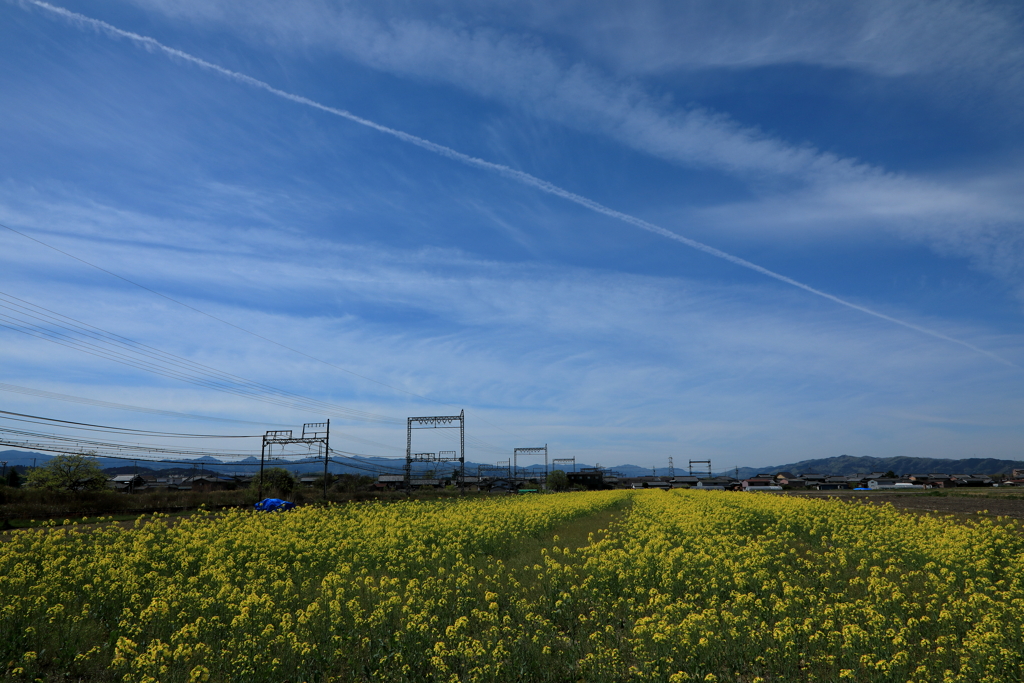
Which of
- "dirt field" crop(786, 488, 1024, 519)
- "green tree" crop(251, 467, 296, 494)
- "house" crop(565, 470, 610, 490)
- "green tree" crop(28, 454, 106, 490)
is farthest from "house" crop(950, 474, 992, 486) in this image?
"green tree" crop(28, 454, 106, 490)

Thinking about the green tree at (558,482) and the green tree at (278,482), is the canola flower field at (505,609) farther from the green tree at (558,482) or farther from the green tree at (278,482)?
the green tree at (558,482)

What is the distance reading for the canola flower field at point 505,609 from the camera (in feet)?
23.5

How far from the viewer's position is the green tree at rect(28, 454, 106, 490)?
232 ft

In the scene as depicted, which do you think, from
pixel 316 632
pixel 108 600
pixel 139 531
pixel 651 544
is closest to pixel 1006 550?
pixel 651 544

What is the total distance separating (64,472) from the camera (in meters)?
73.8

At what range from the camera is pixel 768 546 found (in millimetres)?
14773

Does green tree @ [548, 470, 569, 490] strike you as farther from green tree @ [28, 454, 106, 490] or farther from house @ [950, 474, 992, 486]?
house @ [950, 474, 992, 486]

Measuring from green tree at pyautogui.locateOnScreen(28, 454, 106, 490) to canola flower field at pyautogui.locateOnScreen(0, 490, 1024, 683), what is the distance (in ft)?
235

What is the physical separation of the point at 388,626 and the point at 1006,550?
15110 mm

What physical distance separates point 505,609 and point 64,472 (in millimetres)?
88980

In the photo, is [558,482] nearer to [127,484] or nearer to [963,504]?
[963,504]

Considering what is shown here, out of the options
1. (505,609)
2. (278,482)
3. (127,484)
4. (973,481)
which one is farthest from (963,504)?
(973,481)

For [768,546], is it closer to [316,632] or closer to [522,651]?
[522,651]

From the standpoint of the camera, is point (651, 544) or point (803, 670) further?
point (651, 544)
